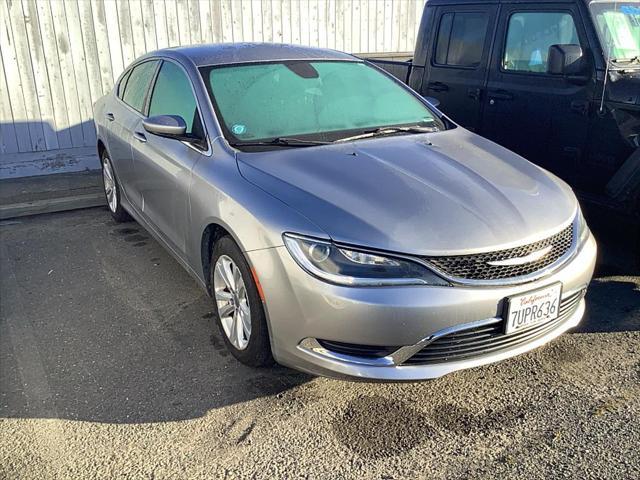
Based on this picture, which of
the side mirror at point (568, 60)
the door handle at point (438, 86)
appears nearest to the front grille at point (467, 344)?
the side mirror at point (568, 60)

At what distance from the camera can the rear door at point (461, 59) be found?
5.20 meters

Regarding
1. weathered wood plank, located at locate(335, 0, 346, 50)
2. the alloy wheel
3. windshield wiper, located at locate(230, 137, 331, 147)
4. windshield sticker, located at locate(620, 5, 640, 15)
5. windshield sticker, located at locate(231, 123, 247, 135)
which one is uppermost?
windshield sticker, located at locate(620, 5, 640, 15)

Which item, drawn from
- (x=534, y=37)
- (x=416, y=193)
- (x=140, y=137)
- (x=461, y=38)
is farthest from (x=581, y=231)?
(x=140, y=137)

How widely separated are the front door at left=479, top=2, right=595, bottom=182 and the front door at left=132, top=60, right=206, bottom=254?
2.64 meters

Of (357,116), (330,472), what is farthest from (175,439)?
(357,116)

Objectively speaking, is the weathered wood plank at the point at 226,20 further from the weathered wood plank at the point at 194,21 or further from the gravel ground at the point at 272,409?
the gravel ground at the point at 272,409

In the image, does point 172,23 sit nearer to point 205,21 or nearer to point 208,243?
point 205,21

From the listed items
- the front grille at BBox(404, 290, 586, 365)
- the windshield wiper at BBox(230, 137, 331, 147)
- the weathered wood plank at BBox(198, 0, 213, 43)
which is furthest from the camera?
the weathered wood plank at BBox(198, 0, 213, 43)

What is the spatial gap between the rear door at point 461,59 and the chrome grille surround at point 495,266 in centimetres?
265

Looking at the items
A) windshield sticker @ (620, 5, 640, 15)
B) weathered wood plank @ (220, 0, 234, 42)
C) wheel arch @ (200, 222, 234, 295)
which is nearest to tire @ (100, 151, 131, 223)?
wheel arch @ (200, 222, 234, 295)

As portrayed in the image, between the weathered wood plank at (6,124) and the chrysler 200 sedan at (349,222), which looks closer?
the chrysler 200 sedan at (349,222)

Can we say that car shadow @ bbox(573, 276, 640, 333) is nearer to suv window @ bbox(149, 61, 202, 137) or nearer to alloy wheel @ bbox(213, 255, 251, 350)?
alloy wheel @ bbox(213, 255, 251, 350)

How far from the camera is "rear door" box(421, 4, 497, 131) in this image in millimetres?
5203

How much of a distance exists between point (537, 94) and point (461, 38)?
3.45 feet
